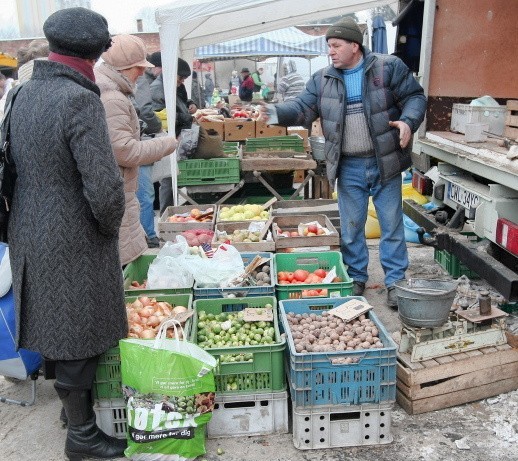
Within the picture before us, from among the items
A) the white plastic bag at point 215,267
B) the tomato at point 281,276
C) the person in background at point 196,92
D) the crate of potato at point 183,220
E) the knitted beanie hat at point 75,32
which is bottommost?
the crate of potato at point 183,220

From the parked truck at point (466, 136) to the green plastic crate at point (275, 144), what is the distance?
2652 mm

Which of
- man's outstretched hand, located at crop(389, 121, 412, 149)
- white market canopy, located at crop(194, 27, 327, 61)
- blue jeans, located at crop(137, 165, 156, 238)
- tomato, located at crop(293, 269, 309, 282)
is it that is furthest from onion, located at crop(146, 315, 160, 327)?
white market canopy, located at crop(194, 27, 327, 61)

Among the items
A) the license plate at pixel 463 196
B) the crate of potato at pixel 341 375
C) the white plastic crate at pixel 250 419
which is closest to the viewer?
the crate of potato at pixel 341 375

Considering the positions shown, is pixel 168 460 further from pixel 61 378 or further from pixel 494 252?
pixel 494 252

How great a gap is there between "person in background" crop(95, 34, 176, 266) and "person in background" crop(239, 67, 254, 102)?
18419mm

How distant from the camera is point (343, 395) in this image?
9.77 ft

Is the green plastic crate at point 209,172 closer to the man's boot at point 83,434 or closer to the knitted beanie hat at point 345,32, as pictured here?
the knitted beanie hat at point 345,32

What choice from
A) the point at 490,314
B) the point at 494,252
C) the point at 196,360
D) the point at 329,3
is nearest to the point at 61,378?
the point at 196,360

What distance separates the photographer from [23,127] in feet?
8.34

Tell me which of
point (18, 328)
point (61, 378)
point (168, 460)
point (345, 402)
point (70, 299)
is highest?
point (70, 299)

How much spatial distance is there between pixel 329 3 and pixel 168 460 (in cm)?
637

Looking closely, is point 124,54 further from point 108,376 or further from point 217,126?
point 217,126

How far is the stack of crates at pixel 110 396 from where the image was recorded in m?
3.07

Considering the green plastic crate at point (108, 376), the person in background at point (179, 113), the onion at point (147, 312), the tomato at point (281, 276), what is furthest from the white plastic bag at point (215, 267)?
the person in background at point (179, 113)
